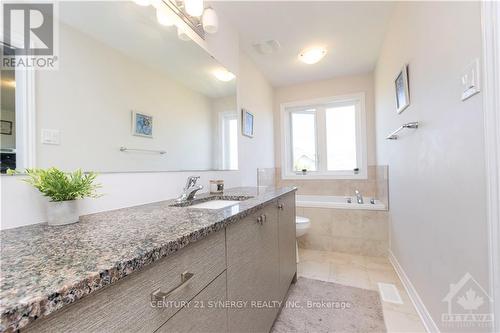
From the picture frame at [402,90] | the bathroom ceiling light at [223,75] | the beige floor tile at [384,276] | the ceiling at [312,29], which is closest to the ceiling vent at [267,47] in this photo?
the ceiling at [312,29]

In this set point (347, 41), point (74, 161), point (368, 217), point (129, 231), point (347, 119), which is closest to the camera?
point (129, 231)

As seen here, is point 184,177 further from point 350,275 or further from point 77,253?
point 350,275

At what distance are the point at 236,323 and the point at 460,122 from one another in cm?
128

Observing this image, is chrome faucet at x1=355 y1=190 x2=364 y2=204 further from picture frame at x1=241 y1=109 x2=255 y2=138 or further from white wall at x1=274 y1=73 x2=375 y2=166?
picture frame at x1=241 y1=109 x2=255 y2=138

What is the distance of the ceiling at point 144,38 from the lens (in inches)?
37.8

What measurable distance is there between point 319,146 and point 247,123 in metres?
1.60

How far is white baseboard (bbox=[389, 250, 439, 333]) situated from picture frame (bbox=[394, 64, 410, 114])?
137 centimetres

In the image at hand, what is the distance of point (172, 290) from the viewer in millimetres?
571

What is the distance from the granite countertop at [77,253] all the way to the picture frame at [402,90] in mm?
1657

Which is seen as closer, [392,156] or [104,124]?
[104,124]

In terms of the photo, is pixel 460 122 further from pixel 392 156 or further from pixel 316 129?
pixel 316 129

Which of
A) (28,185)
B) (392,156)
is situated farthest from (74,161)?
(392,156)

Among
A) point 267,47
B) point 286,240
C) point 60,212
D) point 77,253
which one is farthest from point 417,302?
point 267,47

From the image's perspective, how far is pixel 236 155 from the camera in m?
2.19
